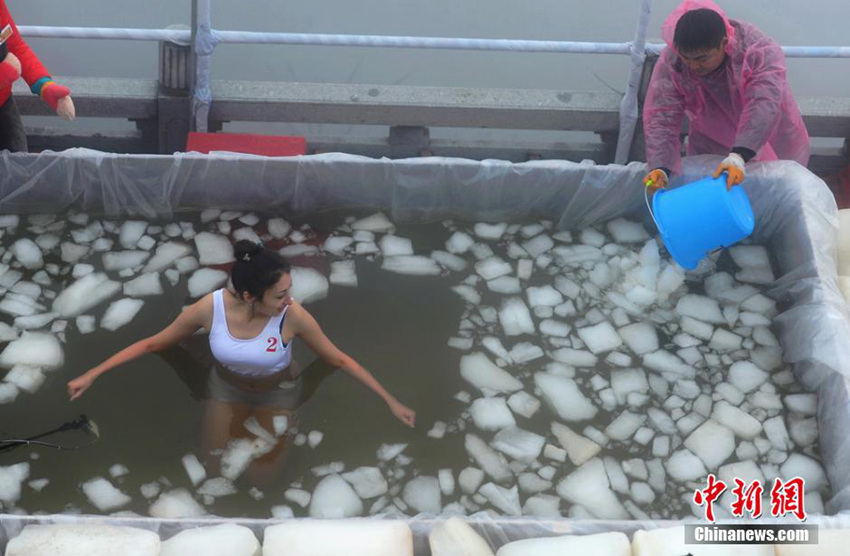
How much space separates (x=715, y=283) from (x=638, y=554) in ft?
3.92

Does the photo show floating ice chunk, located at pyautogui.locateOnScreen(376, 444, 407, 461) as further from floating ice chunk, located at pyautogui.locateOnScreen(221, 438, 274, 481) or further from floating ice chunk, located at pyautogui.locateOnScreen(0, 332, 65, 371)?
floating ice chunk, located at pyautogui.locateOnScreen(0, 332, 65, 371)

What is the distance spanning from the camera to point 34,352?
8.81 feet

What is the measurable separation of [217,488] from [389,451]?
445 mm

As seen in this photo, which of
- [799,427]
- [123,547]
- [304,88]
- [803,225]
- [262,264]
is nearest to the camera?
[123,547]

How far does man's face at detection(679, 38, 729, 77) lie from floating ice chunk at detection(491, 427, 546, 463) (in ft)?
3.56

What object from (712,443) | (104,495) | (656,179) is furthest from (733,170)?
(104,495)

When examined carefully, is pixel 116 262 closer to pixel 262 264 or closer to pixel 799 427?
pixel 262 264

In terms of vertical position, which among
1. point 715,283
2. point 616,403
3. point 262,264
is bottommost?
point 616,403

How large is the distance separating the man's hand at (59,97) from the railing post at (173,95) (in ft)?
1.69

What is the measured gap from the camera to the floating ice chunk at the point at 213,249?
2988mm

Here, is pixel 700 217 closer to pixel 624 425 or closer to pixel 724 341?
pixel 724 341

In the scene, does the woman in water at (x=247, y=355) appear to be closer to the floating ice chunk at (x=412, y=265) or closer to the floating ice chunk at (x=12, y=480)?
the floating ice chunk at (x=12, y=480)

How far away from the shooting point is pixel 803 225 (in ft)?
9.37

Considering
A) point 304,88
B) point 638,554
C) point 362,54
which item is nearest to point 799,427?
point 638,554
